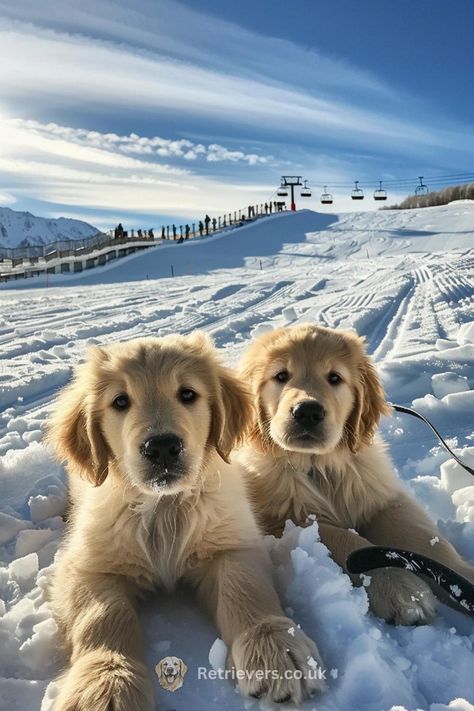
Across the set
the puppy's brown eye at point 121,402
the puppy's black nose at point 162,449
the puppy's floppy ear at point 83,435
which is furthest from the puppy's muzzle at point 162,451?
the puppy's floppy ear at point 83,435

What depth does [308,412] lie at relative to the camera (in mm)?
3061

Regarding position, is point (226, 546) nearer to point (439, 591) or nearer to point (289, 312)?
point (439, 591)

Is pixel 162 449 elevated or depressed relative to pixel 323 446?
elevated

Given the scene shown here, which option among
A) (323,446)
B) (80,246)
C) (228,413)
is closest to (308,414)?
(323,446)

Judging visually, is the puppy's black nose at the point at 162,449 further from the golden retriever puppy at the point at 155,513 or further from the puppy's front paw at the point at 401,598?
the puppy's front paw at the point at 401,598

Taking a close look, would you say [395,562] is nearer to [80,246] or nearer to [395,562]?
[395,562]

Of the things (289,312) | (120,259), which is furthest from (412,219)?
(289,312)

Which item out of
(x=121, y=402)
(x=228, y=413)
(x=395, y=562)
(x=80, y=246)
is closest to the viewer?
(x=395, y=562)

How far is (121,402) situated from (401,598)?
144 cm

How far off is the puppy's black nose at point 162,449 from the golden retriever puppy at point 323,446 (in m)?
0.81

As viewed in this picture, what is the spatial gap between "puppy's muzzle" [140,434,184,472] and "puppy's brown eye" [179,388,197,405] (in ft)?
1.03

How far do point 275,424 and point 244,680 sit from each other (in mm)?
1409

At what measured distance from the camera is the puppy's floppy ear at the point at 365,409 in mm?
3410

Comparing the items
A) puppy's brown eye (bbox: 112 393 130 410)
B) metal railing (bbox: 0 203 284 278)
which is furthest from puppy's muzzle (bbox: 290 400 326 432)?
metal railing (bbox: 0 203 284 278)
